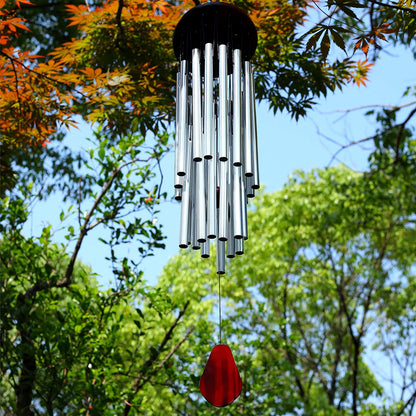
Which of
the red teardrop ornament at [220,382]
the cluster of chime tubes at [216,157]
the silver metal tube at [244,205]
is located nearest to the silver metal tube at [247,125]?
the cluster of chime tubes at [216,157]

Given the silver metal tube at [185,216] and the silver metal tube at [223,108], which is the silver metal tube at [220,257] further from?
the silver metal tube at [223,108]

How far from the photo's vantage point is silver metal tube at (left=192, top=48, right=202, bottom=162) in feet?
9.32

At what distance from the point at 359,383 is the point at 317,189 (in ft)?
15.5

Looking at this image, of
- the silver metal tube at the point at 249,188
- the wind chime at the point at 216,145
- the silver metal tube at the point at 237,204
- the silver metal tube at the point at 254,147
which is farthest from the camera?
the silver metal tube at the point at 249,188

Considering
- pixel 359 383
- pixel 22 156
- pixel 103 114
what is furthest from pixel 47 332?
pixel 359 383

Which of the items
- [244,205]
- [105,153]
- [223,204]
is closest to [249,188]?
[244,205]

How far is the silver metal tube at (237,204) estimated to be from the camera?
9.05 feet

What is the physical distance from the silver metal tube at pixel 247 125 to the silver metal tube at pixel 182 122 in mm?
321

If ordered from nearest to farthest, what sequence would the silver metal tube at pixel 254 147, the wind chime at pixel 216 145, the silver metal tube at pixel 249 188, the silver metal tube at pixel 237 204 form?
the silver metal tube at pixel 237 204 < the wind chime at pixel 216 145 < the silver metal tube at pixel 254 147 < the silver metal tube at pixel 249 188

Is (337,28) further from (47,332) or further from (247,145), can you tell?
(47,332)

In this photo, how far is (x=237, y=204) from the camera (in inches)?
112

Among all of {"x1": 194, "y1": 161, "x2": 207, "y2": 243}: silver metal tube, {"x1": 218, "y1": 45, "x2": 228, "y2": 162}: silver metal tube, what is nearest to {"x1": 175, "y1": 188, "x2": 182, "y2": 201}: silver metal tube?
{"x1": 194, "y1": 161, "x2": 207, "y2": 243}: silver metal tube

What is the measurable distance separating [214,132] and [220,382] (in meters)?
1.31

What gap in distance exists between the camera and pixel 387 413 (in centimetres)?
1180
